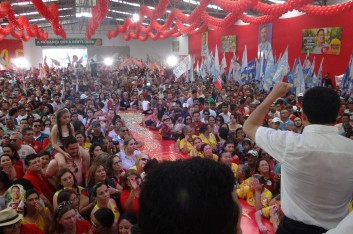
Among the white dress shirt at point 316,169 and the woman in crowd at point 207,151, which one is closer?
the white dress shirt at point 316,169

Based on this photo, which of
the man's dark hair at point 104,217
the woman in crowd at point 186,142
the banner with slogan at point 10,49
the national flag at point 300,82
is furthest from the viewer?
the banner with slogan at point 10,49

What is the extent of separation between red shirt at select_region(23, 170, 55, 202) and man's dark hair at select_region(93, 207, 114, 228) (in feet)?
3.69

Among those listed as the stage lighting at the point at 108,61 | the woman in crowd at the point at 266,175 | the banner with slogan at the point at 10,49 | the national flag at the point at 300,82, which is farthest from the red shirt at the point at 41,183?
the banner with slogan at the point at 10,49

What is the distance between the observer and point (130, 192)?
4.00 m

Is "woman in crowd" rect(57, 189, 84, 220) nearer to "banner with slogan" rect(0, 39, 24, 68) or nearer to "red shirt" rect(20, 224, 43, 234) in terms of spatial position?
"red shirt" rect(20, 224, 43, 234)

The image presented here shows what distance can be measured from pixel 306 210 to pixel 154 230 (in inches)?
47.9

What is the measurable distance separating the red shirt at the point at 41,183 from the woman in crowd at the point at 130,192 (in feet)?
3.20

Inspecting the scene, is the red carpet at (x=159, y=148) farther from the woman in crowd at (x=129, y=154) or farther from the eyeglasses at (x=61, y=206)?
the eyeglasses at (x=61, y=206)

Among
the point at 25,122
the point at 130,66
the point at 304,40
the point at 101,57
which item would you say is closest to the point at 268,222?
the point at 25,122

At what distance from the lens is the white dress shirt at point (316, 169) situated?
5.48 ft

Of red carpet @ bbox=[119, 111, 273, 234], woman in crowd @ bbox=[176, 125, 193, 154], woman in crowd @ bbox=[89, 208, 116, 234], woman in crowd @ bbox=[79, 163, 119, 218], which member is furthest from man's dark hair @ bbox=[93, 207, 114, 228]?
woman in crowd @ bbox=[176, 125, 193, 154]

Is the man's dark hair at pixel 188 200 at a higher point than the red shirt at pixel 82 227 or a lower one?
higher

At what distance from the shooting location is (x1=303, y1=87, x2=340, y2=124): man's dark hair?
1736 mm

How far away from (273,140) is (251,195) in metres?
3.14
